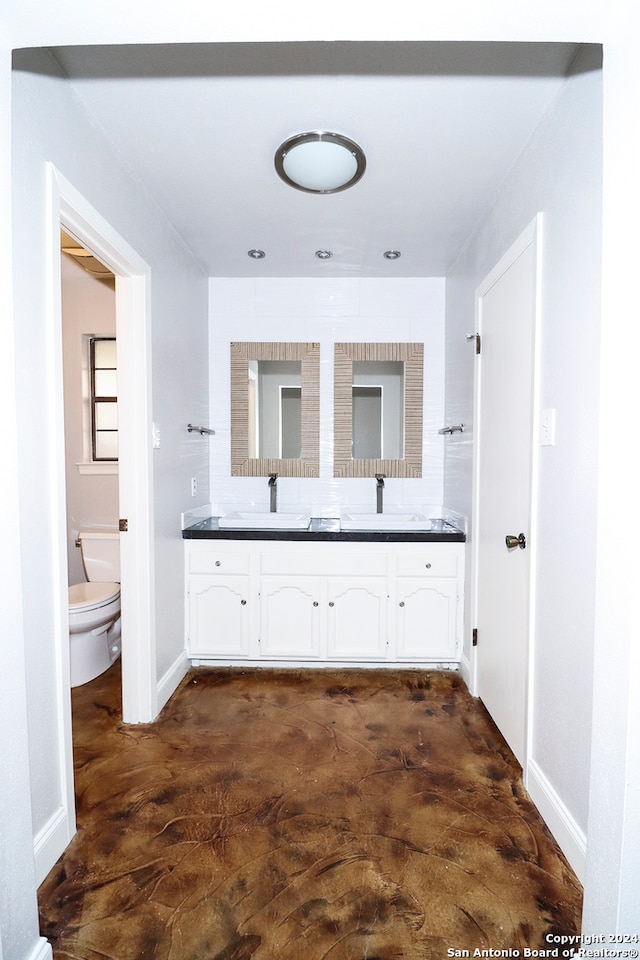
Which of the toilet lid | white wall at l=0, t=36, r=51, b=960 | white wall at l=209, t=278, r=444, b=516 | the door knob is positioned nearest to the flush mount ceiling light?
white wall at l=0, t=36, r=51, b=960

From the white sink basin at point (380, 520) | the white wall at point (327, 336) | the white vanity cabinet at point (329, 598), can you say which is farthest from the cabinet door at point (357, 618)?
the white wall at point (327, 336)

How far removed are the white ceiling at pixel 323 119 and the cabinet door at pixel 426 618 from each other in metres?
1.86

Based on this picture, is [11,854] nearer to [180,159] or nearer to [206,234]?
[180,159]

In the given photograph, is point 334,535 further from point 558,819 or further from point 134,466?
point 558,819

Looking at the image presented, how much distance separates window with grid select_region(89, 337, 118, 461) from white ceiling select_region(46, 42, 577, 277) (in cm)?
115

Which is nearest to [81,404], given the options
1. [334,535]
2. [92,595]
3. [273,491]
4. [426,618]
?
[92,595]

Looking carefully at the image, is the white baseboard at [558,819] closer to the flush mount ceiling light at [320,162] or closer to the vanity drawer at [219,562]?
the vanity drawer at [219,562]

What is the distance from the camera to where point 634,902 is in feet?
3.15

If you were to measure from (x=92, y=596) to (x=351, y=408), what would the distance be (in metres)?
1.89

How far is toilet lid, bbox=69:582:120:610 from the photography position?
2449 millimetres

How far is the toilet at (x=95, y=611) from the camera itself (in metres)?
2.48

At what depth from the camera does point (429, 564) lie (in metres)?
2.59

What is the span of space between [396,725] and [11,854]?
1.55 metres

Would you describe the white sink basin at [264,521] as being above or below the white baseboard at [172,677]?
above
